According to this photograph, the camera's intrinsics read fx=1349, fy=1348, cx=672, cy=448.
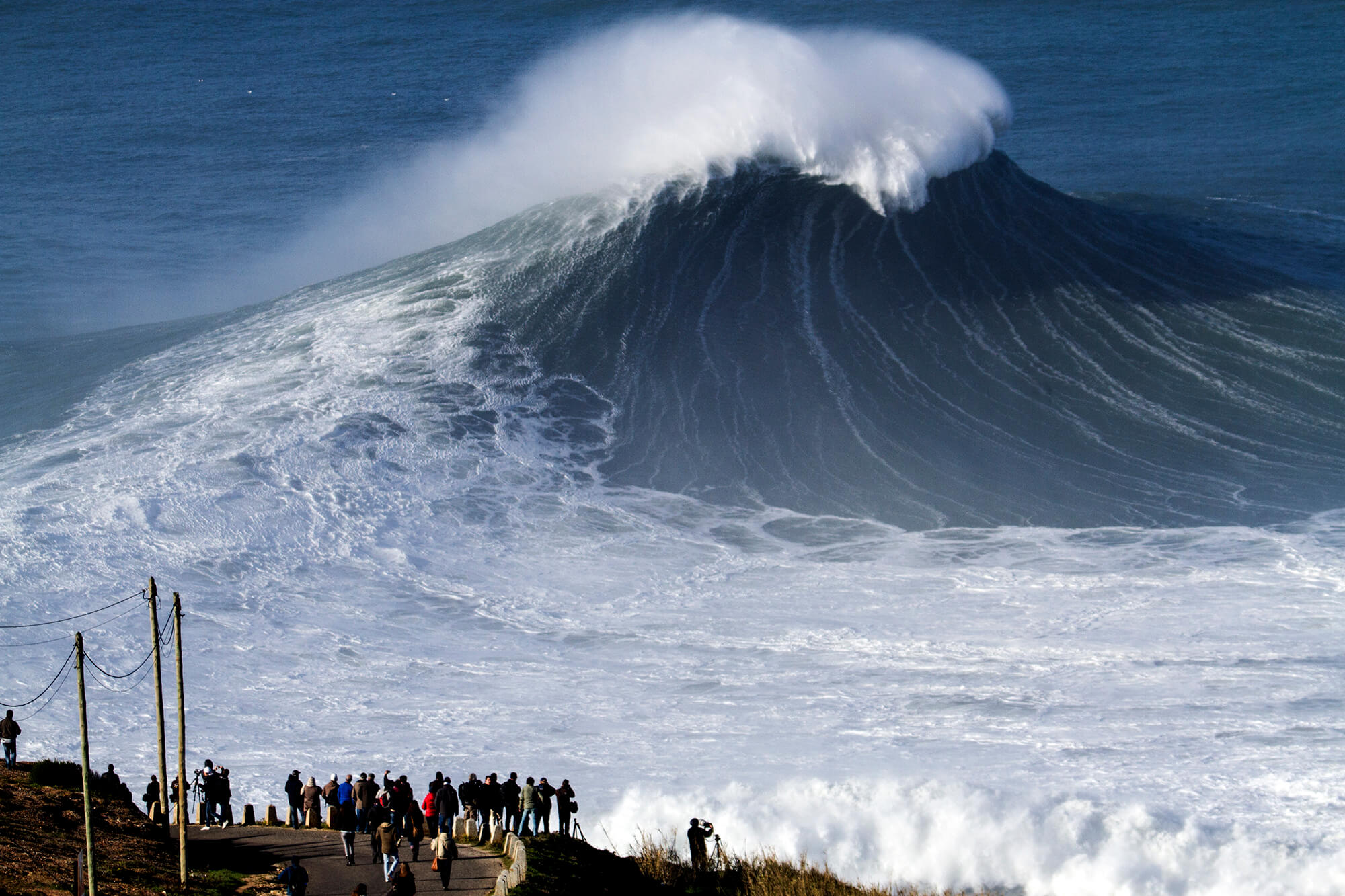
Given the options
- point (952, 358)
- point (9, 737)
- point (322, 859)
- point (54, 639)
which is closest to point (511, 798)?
point (322, 859)

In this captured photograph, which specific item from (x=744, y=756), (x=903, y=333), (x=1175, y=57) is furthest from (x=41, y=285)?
(x=1175, y=57)

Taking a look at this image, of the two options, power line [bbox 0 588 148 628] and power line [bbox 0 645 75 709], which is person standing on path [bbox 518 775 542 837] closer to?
power line [bbox 0 645 75 709]

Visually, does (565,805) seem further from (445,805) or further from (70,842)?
(70,842)

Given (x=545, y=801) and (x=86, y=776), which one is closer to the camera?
(x=86, y=776)

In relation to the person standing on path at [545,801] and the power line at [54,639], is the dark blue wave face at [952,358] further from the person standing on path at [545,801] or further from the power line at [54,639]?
the person standing on path at [545,801]

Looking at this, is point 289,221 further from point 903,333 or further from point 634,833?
point 634,833

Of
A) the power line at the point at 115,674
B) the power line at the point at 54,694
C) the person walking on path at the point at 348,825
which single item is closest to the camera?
the person walking on path at the point at 348,825

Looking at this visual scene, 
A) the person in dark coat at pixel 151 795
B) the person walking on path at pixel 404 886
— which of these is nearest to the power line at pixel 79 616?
the person in dark coat at pixel 151 795
